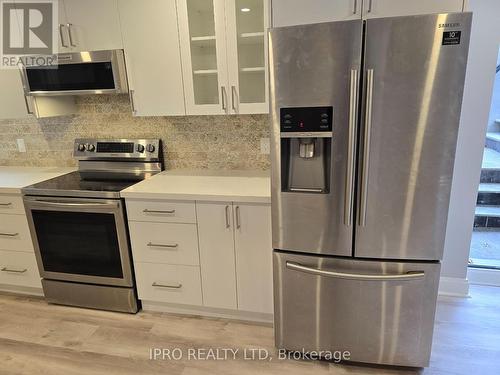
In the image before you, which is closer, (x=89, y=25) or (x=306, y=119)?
(x=306, y=119)

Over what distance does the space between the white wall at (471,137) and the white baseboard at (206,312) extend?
4.53 feet

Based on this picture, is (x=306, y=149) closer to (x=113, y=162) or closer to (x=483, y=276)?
(x=113, y=162)

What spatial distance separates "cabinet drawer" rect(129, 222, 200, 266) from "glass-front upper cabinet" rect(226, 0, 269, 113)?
0.84 m

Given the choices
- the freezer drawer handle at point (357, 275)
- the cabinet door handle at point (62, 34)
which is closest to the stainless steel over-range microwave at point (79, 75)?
the cabinet door handle at point (62, 34)

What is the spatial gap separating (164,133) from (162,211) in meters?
0.77

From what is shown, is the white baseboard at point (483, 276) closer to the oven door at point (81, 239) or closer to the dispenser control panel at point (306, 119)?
Result: the dispenser control panel at point (306, 119)

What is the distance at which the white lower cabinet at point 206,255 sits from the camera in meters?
2.08

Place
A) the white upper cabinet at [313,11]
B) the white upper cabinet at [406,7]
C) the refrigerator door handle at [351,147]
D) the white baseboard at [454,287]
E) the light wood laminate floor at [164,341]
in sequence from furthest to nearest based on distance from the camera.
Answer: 1. the white baseboard at [454,287]
2. the light wood laminate floor at [164,341]
3. the white upper cabinet at [313,11]
4. the white upper cabinet at [406,7]
5. the refrigerator door handle at [351,147]

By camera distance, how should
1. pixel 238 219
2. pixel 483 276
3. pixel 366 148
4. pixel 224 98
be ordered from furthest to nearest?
pixel 483 276, pixel 224 98, pixel 238 219, pixel 366 148

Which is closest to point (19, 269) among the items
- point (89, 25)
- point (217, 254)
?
point (217, 254)

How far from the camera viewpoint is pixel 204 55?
2164 mm

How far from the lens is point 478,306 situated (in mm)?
2404

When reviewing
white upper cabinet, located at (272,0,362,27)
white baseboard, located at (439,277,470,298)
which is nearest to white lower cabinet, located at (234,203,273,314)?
white upper cabinet, located at (272,0,362,27)

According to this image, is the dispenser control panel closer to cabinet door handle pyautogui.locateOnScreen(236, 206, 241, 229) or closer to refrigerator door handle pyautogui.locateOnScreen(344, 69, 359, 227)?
refrigerator door handle pyautogui.locateOnScreen(344, 69, 359, 227)
